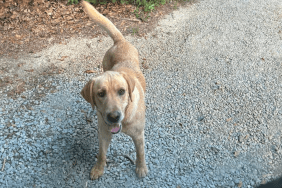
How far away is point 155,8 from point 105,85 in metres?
5.03

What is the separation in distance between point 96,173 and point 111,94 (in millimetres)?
1447

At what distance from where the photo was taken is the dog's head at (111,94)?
9.20 ft

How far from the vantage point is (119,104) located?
113 inches

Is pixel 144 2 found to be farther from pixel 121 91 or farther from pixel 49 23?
pixel 121 91

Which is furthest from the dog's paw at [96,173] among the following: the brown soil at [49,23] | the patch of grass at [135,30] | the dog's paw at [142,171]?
the patch of grass at [135,30]

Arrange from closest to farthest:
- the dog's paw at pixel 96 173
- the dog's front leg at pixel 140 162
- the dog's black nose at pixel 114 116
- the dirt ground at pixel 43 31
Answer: the dog's black nose at pixel 114 116
the dog's front leg at pixel 140 162
the dog's paw at pixel 96 173
the dirt ground at pixel 43 31

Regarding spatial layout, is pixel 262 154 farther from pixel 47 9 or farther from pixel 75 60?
pixel 47 9

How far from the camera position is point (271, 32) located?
6469 millimetres

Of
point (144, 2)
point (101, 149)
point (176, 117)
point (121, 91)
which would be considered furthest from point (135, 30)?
point (121, 91)

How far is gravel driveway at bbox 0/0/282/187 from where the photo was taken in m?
3.76

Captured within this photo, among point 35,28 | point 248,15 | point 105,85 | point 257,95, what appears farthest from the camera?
point 248,15

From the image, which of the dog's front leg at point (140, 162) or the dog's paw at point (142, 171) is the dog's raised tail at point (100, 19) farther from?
the dog's paw at point (142, 171)

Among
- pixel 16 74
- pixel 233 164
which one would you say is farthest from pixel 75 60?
pixel 233 164

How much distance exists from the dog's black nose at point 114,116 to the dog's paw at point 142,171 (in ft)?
4.10
